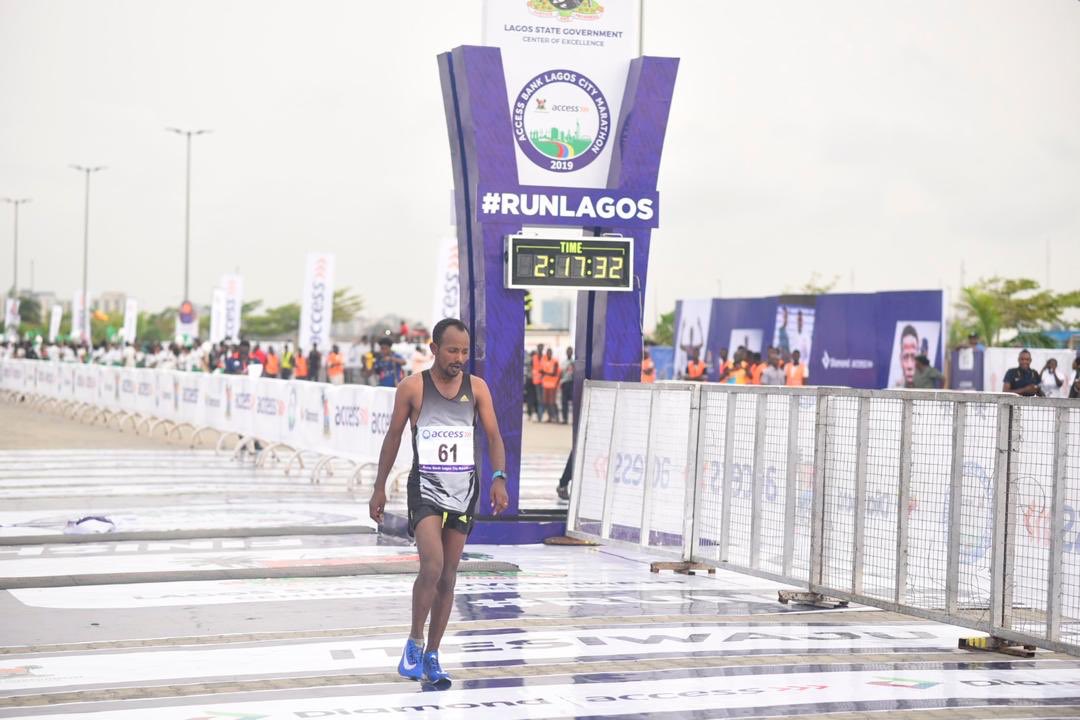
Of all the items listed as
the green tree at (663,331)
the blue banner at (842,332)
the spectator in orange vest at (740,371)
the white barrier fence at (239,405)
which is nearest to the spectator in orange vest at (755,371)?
the spectator in orange vest at (740,371)

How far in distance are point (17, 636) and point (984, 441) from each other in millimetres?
6266

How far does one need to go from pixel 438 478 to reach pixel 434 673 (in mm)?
1057

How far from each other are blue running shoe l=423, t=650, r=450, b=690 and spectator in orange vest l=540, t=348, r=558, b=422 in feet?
102

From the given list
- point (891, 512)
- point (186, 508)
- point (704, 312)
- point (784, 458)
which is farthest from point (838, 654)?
point (704, 312)

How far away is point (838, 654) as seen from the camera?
361 inches

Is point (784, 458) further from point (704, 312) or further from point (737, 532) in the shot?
point (704, 312)

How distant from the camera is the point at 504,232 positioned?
14742 millimetres

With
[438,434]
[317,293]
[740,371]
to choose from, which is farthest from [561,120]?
[317,293]

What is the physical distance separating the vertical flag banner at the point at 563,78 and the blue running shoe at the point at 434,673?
762 cm

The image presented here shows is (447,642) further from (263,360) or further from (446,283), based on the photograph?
(446,283)

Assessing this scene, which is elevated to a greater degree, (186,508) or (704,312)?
(704,312)

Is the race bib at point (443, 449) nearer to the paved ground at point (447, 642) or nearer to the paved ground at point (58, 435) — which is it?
the paved ground at point (447, 642)

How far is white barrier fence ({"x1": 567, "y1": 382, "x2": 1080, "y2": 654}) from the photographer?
901 cm

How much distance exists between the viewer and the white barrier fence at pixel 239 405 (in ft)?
69.1
